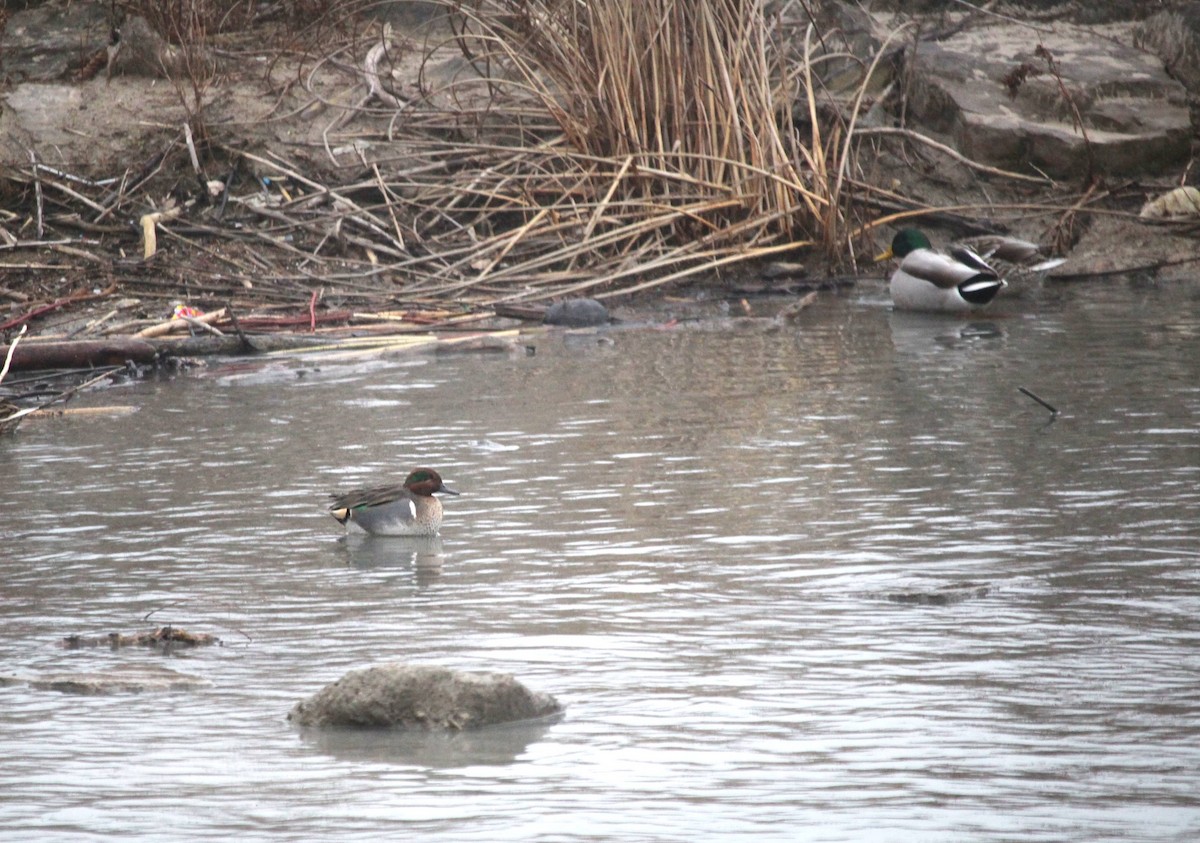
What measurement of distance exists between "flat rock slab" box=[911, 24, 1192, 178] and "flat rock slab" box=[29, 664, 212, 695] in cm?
1139

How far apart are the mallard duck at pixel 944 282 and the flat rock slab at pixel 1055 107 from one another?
9.50 ft

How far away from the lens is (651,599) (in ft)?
17.3

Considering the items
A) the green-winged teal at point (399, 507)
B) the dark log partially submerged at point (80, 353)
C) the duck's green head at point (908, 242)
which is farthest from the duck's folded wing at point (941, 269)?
the green-winged teal at point (399, 507)

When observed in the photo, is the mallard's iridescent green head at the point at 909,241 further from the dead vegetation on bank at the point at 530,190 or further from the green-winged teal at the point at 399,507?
the green-winged teal at the point at 399,507

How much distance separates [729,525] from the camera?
626 cm

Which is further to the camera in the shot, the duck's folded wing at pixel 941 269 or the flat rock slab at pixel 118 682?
the duck's folded wing at pixel 941 269

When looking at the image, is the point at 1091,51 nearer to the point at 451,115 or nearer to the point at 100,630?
the point at 451,115

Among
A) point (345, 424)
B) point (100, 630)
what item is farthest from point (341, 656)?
point (345, 424)

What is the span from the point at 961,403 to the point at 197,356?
4.51 meters

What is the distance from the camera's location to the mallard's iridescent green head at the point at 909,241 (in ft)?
41.6

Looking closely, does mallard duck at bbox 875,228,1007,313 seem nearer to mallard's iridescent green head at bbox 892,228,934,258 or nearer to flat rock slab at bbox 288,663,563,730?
mallard's iridescent green head at bbox 892,228,934,258

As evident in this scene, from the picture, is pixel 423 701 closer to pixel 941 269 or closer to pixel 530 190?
pixel 941 269

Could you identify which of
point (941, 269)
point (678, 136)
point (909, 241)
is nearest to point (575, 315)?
point (678, 136)

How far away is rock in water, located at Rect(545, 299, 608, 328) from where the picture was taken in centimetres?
1177
